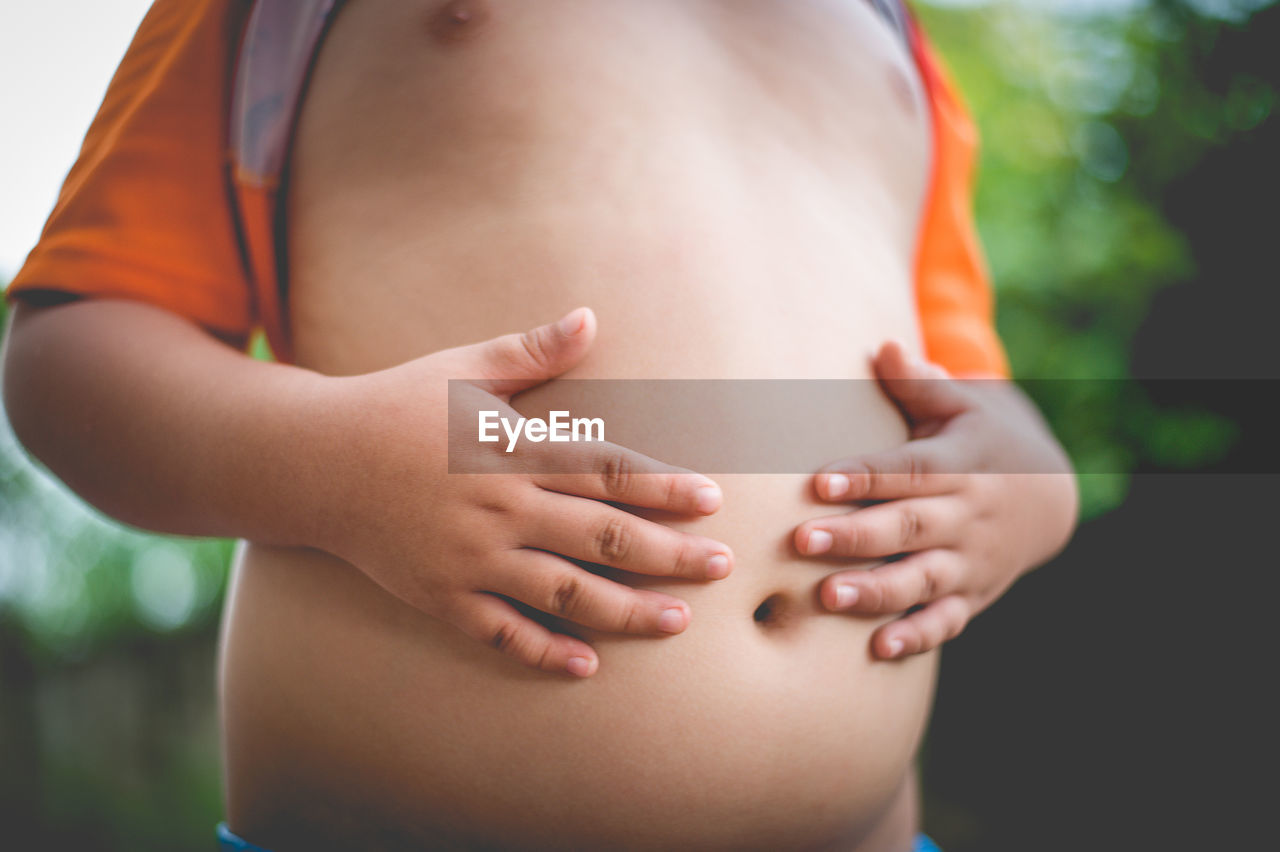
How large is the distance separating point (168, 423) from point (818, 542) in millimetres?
496

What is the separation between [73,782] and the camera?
A: 204 centimetres

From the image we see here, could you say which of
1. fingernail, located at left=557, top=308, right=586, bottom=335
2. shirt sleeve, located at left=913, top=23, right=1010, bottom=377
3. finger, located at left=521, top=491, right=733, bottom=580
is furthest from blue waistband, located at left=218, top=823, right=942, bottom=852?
shirt sleeve, located at left=913, top=23, right=1010, bottom=377

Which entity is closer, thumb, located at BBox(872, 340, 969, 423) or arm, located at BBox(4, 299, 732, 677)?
arm, located at BBox(4, 299, 732, 677)

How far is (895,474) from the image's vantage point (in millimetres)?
633

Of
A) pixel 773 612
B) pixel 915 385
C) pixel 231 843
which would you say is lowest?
pixel 231 843

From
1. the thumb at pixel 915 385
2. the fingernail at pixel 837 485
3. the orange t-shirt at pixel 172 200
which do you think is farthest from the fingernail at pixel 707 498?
the orange t-shirt at pixel 172 200

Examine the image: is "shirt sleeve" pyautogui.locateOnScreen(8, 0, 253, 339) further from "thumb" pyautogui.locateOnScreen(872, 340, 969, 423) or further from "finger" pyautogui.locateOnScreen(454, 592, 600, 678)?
"thumb" pyautogui.locateOnScreen(872, 340, 969, 423)

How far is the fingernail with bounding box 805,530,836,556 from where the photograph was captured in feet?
1.93

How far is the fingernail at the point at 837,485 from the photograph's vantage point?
60 cm

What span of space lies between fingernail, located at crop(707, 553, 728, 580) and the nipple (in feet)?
1.59

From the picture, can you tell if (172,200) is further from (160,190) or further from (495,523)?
(495,523)

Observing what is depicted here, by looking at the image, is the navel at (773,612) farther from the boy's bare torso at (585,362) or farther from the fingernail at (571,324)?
the fingernail at (571,324)

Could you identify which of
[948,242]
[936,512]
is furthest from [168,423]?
[948,242]

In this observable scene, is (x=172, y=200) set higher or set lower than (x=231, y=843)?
higher
